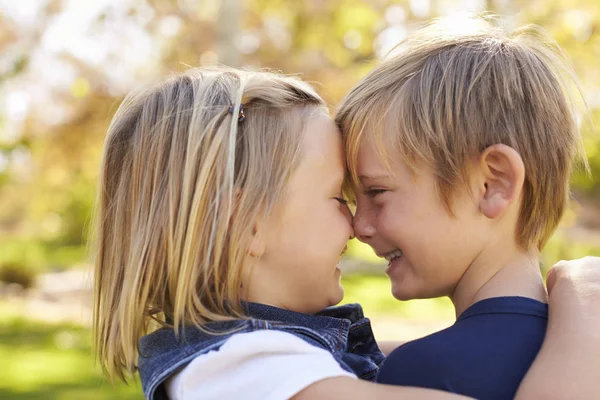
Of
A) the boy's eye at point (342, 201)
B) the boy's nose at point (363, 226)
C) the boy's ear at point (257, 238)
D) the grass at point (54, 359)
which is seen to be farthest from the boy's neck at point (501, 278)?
the grass at point (54, 359)

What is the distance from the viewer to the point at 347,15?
995 cm

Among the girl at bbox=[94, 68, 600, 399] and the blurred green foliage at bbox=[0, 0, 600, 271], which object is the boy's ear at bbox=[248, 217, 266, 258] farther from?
the blurred green foliage at bbox=[0, 0, 600, 271]

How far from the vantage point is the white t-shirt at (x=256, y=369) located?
179 cm

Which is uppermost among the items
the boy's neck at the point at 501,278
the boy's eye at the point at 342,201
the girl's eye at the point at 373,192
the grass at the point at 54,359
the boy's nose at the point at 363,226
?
the girl's eye at the point at 373,192

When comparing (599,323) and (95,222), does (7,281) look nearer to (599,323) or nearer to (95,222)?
(95,222)

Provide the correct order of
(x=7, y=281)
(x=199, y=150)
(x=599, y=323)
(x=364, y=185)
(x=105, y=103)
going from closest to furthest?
(x=599, y=323), (x=199, y=150), (x=364, y=185), (x=105, y=103), (x=7, y=281)

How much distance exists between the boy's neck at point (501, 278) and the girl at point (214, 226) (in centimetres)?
37

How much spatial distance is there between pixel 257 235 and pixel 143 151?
397mm

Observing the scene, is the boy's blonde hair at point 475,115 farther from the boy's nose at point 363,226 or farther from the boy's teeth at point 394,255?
the boy's teeth at point 394,255

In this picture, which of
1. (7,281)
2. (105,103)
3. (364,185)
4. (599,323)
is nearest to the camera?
(599,323)

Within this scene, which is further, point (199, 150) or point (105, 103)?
point (105, 103)

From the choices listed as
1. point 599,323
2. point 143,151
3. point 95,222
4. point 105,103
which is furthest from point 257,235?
point 105,103

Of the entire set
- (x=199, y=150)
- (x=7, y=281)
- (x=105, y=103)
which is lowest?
(x=7, y=281)

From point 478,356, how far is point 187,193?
852mm
